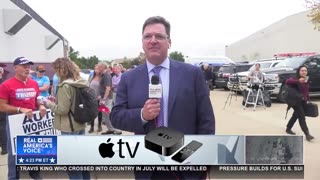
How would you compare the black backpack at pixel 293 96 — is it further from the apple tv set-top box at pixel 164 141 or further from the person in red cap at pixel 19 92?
the apple tv set-top box at pixel 164 141

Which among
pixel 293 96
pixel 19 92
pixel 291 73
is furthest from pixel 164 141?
pixel 291 73

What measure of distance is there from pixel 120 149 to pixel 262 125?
28.2 feet

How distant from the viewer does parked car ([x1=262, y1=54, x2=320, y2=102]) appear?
48.5ft

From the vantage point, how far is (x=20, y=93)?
14.8 feet

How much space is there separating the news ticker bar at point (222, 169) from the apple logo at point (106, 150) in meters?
0.05

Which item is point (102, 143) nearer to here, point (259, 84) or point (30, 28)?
point (259, 84)

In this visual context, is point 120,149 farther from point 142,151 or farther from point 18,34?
point 18,34

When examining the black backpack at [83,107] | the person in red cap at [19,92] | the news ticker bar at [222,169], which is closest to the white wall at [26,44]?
the person in red cap at [19,92]

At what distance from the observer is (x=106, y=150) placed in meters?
1.83

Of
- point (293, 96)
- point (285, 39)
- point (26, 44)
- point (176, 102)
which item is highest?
point (285, 39)

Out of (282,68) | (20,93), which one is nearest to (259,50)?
(282,68)

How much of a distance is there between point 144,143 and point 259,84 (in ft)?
40.0

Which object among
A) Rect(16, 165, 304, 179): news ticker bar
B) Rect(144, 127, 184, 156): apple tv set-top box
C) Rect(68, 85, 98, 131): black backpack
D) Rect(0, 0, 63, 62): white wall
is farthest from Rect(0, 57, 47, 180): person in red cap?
Rect(0, 0, 63, 62): white wall

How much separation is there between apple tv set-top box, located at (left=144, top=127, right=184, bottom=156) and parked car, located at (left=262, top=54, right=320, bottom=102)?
13209 millimetres
